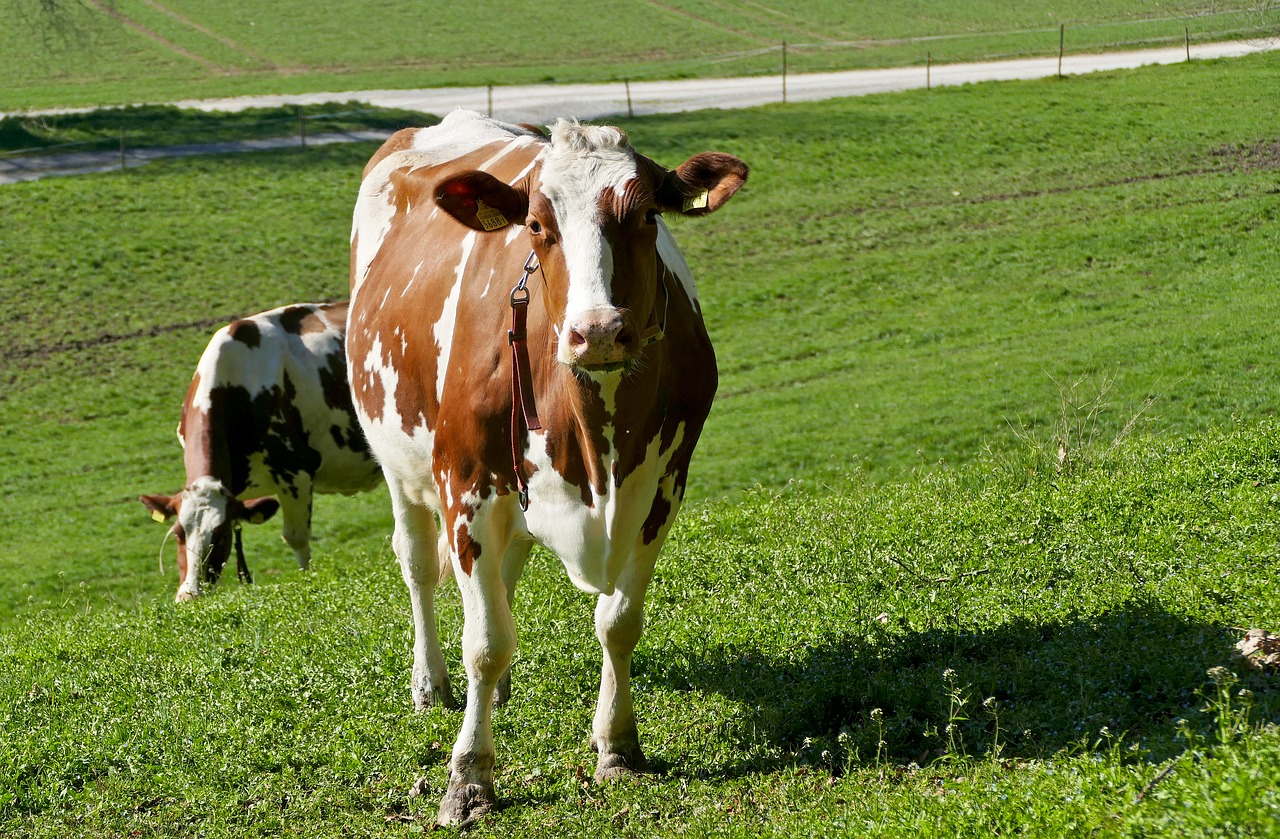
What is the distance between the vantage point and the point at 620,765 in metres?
6.43

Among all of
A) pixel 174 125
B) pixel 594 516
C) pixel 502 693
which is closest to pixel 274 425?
pixel 502 693

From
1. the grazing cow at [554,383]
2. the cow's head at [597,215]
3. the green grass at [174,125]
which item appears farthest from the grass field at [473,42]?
the cow's head at [597,215]


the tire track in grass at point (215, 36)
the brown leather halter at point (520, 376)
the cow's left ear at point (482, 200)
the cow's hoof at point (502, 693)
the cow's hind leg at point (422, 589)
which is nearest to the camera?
the cow's left ear at point (482, 200)

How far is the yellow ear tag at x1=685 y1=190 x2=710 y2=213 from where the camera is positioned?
5.72 metres

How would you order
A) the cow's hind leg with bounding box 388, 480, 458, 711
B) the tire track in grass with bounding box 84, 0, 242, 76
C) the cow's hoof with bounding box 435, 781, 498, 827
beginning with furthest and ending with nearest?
1. the tire track in grass with bounding box 84, 0, 242, 76
2. the cow's hind leg with bounding box 388, 480, 458, 711
3. the cow's hoof with bounding box 435, 781, 498, 827

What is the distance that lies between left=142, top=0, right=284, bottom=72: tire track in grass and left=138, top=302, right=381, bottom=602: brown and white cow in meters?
44.6

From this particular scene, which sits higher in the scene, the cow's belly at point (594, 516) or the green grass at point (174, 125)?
the green grass at point (174, 125)

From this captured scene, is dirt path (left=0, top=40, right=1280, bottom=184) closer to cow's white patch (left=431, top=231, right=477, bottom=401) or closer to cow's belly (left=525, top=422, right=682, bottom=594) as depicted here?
cow's white patch (left=431, top=231, right=477, bottom=401)

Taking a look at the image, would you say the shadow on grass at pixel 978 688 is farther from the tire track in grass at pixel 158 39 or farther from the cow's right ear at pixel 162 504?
the tire track in grass at pixel 158 39

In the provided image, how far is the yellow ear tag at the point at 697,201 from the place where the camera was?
18.8ft

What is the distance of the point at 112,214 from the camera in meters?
29.6

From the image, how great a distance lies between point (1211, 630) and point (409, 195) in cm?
559

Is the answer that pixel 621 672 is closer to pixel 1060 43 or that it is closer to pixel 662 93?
pixel 1060 43

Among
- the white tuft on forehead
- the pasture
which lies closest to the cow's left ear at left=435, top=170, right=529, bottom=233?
the white tuft on forehead
